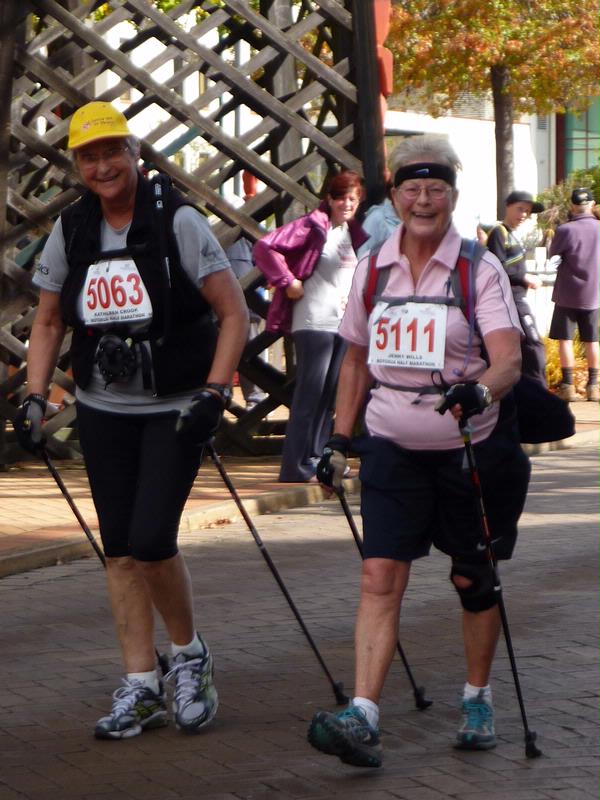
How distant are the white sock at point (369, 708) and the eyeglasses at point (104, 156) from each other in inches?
72.1

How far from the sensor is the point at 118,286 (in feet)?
18.0

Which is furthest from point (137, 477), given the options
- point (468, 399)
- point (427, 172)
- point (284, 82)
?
point (284, 82)

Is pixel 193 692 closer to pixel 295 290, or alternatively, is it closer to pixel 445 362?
pixel 445 362

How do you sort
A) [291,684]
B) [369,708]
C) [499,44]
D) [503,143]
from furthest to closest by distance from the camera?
[503,143], [499,44], [291,684], [369,708]

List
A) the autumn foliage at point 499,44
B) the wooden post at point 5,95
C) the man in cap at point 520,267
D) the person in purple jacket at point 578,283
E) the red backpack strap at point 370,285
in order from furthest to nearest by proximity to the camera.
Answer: the autumn foliage at point 499,44 → the person in purple jacket at point 578,283 → the man in cap at point 520,267 → the wooden post at point 5,95 → the red backpack strap at point 370,285

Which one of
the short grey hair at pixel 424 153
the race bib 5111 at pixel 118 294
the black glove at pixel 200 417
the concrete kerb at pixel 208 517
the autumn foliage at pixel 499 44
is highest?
the autumn foliage at pixel 499 44

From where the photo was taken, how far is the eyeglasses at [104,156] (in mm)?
5488

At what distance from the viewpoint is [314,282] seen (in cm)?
1119

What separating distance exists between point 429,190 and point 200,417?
3.19 ft

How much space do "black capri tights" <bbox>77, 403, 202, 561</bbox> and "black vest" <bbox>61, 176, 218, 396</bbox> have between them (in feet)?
0.47

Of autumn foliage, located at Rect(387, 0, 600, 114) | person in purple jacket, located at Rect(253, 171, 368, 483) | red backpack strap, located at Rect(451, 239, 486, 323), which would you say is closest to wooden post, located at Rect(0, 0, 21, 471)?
person in purple jacket, located at Rect(253, 171, 368, 483)

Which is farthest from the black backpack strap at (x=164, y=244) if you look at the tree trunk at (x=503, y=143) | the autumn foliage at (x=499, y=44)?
the tree trunk at (x=503, y=143)

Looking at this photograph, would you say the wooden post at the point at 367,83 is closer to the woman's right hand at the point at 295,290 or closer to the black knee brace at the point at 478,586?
the woman's right hand at the point at 295,290

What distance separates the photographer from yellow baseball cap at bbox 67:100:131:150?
5.43 meters
